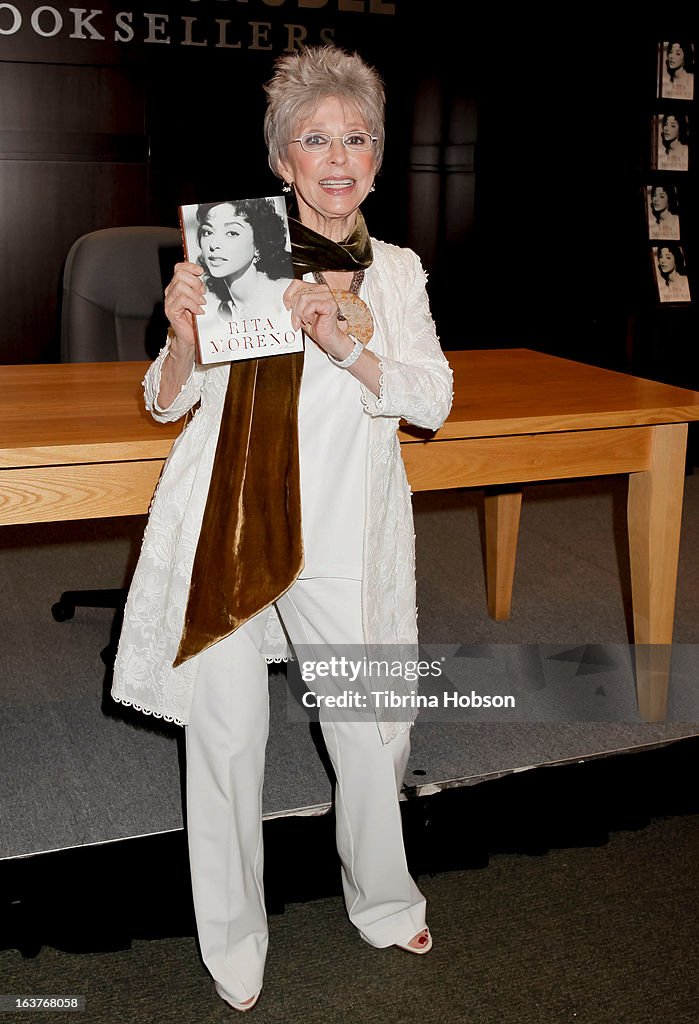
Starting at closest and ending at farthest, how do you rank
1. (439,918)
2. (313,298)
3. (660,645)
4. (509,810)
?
(313,298), (439,918), (509,810), (660,645)

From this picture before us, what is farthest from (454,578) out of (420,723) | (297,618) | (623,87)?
(623,87)

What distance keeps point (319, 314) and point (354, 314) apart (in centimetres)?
12

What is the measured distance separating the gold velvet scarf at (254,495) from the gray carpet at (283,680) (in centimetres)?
61

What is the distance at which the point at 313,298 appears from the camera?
4.69 feet

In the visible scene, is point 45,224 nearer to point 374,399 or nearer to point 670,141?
point 670,141

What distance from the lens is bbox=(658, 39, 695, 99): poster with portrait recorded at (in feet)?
14.6

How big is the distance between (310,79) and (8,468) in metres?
0.74

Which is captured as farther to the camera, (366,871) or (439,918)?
(439,918)

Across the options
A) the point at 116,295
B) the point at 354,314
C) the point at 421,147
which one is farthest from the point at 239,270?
the point at 421,147

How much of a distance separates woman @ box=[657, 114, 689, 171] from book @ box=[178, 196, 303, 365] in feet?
11.6

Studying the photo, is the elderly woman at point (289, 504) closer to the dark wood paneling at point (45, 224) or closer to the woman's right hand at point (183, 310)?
the woman's right hand at point (183, 310)

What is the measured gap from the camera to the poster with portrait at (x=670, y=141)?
14.8ft

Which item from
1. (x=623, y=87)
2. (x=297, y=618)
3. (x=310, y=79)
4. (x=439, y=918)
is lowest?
(x=439, y=918)

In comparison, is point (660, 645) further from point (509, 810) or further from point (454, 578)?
point (454, 578)
